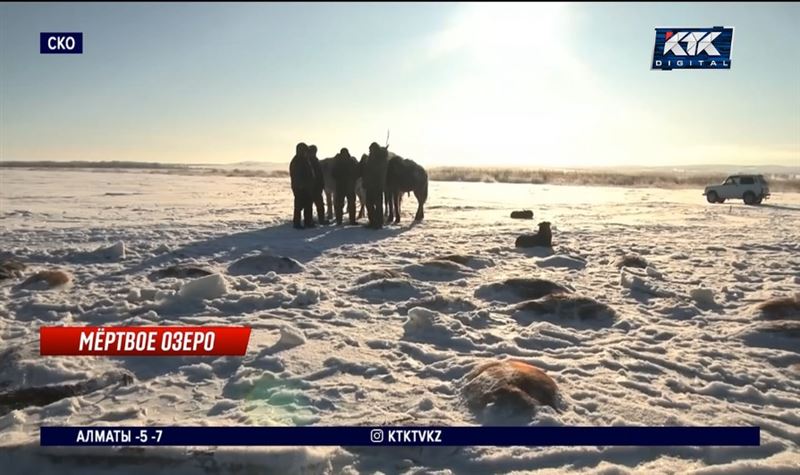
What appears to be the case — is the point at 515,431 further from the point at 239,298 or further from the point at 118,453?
the point at 239,298

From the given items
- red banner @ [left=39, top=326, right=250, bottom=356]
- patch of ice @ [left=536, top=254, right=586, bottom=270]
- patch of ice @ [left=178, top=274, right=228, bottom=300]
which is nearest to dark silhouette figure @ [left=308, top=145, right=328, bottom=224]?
patch of ice @ [left=536, top=254, right=586, bottom=270]

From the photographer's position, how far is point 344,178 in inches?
547

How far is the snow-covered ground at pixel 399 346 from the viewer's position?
335 centimetres

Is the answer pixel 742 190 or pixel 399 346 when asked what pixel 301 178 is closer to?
pixel 399 346

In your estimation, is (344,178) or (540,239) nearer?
(540,239)

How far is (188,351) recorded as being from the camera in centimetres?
502

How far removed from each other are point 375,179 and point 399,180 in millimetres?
1494

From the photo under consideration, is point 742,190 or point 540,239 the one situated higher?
point 742,190

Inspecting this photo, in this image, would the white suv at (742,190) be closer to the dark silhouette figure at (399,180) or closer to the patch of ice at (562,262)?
the dark silhouette figure at (399,180)

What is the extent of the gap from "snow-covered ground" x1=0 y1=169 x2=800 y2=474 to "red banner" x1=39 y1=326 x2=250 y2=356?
6.8 inches

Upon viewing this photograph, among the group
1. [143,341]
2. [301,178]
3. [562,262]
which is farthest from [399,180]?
[143,341]

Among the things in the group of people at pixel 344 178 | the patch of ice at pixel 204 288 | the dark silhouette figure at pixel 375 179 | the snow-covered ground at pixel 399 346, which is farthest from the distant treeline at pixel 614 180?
the patch of ice at pixel 204 288

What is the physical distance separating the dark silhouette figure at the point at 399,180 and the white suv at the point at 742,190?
1841 centimetres

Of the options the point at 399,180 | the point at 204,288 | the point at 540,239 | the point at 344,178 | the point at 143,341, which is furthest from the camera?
the point at 399,180
